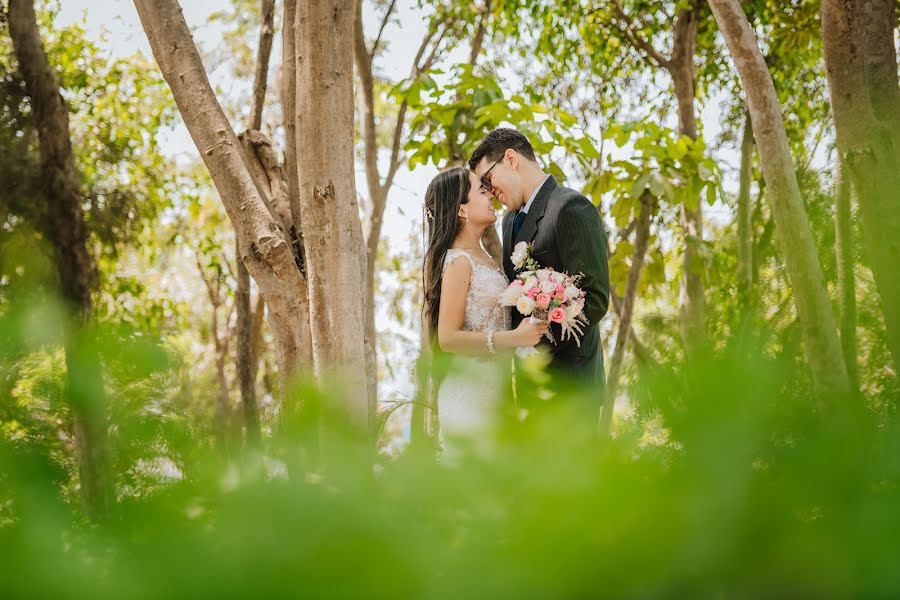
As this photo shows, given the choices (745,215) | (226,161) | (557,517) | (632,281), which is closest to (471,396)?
(557,517)

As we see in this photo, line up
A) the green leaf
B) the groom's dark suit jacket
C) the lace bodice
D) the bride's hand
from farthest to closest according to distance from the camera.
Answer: the green leaf
the lace bodice
the groom's dark suit jacket
the bride's hand

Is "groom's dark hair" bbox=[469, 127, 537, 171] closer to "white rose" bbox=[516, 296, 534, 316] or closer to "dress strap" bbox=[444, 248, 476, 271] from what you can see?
"dress strap" bbox=[444, 248, 476, 271]

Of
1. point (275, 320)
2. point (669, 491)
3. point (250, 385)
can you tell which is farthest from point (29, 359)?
point (250, 385)

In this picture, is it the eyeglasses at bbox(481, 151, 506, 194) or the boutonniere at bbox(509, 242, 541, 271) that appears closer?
the boutonniere at bbox(509, 242, 541, 271)

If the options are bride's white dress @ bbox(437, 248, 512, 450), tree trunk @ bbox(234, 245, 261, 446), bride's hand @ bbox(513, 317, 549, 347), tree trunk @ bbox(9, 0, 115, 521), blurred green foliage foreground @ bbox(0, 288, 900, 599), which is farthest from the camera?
tree trunk @ bbox(234, 245, 261, 446)

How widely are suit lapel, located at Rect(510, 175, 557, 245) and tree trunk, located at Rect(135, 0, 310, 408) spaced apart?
3.85 feet

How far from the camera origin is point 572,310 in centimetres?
341

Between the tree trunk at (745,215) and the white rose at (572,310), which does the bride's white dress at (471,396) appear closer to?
the white rose at (572,310)

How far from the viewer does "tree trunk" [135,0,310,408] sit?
3439 mm

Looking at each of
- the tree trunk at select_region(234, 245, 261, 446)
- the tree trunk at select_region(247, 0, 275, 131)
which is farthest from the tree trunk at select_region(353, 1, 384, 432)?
the tree trunk at select_region(247, 0, 275, 131)

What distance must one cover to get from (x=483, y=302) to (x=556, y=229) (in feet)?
1.76

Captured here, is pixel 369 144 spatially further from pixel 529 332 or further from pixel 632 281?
pixel 529 332

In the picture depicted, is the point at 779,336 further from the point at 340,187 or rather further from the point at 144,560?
the point at 340,187

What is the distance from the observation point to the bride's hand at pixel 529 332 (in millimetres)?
3545
